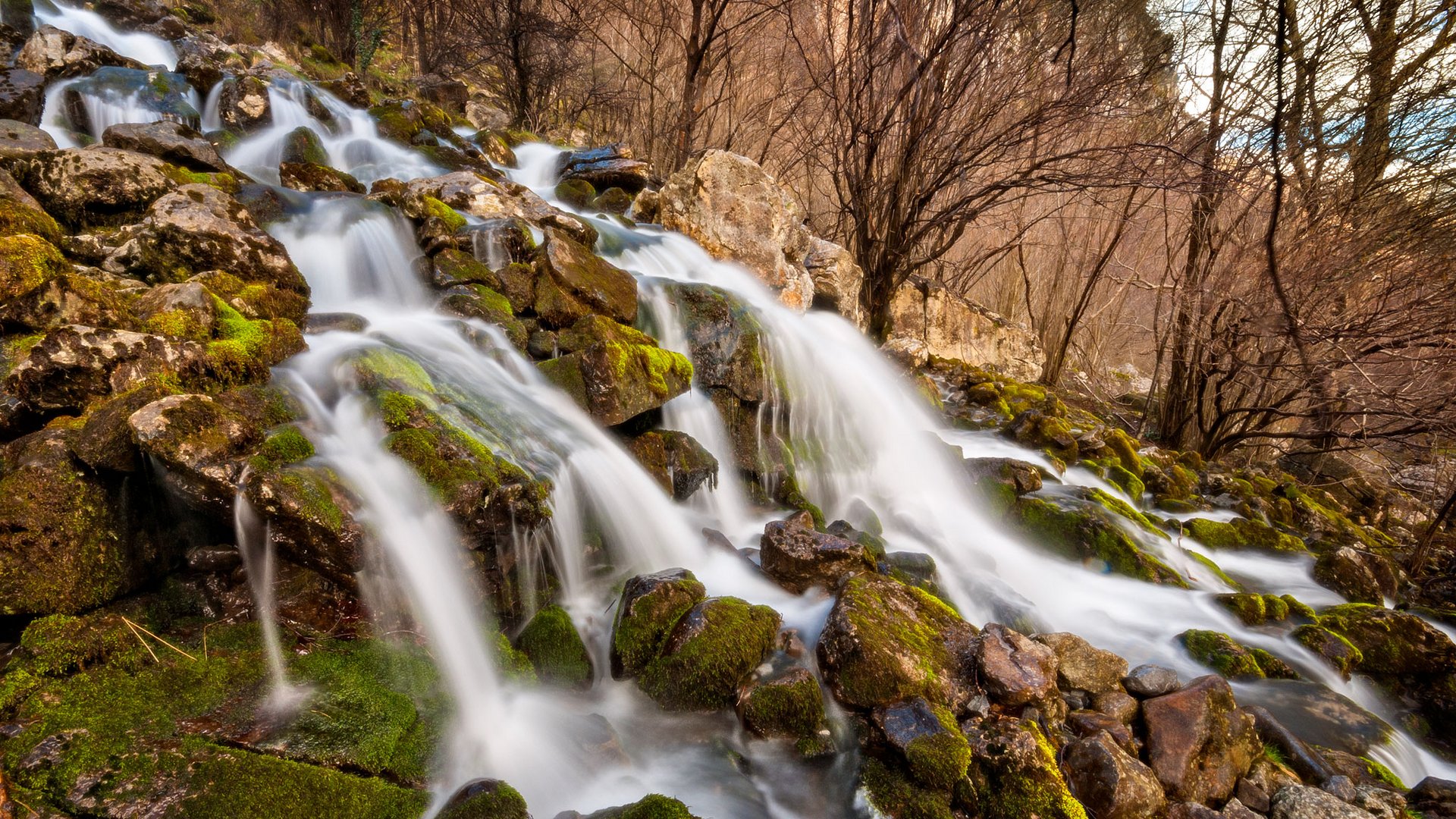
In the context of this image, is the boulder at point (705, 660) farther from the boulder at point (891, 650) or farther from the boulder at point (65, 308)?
the boulder at point (65, 308)

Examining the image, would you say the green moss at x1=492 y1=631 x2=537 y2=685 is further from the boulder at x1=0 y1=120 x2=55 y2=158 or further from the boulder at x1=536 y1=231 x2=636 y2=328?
the boulder at x1=0 y1=120 x2=55 y2=158

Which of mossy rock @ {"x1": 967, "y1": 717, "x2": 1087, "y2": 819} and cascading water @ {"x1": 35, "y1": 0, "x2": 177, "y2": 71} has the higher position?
cascading water @ {"x1": 35, "y1": 0, "x2": 177, "y2": 71}

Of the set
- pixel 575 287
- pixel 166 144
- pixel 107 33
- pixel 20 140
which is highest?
pixel 107 33

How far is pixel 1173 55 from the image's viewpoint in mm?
7512

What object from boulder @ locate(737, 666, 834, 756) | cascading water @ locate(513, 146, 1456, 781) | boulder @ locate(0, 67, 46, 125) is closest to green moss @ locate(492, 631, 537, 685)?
boulder @ locate(737, 666, 834, 756)

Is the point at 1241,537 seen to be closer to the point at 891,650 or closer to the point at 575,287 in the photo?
the point at 891,650

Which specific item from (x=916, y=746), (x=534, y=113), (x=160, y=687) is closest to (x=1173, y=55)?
(x=916, y=746)

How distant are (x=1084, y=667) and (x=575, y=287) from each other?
4.92 metres

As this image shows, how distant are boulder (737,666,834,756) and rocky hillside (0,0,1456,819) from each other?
0.7 inches

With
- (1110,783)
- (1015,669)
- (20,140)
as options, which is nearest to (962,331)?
(1015,669)

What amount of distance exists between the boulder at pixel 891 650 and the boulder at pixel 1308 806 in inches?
54.3

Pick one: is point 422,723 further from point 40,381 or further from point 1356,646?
point 1356,646

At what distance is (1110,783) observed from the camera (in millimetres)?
2615

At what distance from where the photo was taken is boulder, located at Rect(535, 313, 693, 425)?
482 cm
